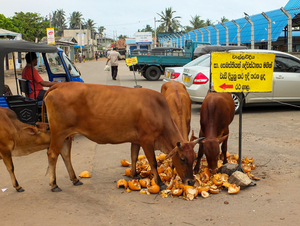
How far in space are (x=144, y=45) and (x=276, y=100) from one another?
4617 centimetres

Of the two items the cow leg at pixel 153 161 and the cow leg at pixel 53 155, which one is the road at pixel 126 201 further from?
the cow leg at pixel 153 161

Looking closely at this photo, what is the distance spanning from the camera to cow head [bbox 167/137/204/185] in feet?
15.2

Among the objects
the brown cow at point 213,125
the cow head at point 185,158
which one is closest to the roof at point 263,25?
the brown cow at point 213,125

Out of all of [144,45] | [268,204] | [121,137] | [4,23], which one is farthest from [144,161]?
[144,45]

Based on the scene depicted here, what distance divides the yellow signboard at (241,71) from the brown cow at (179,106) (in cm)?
93

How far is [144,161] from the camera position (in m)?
6.03

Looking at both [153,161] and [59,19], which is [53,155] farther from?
[59,19]

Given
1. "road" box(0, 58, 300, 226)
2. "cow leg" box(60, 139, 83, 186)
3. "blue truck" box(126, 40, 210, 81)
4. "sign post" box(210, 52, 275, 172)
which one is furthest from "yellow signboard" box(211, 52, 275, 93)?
"blue truck" box(126, 40, 210, 81)

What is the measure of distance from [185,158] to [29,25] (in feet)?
133

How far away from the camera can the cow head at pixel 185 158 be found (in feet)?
15.2

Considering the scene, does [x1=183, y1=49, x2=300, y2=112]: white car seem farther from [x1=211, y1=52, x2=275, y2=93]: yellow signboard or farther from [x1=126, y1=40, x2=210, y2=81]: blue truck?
[x1=126, y1=40, x2=210, y2=81]: blue truck

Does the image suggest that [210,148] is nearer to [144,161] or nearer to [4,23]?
[144,161]

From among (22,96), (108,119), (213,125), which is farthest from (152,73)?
(108,119)

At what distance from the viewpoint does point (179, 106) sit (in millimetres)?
5938
